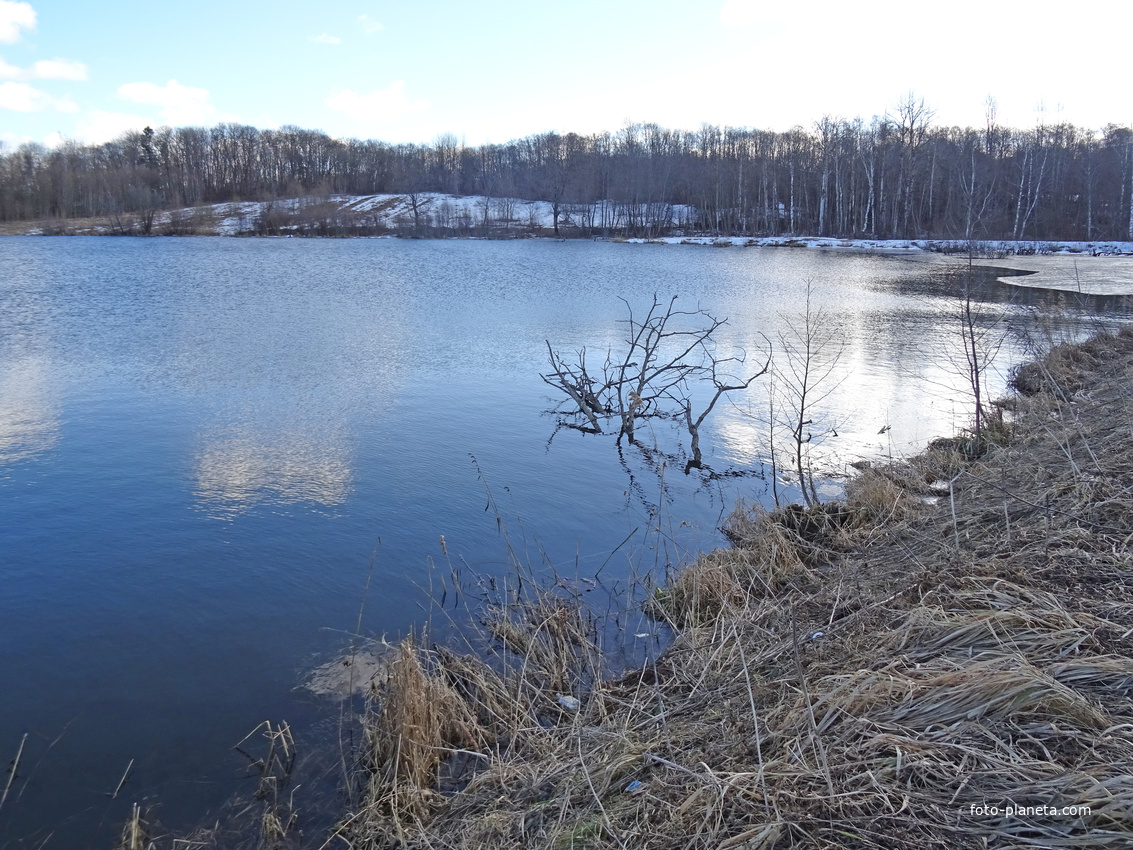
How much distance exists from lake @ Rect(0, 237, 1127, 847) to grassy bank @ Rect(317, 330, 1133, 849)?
1.10m

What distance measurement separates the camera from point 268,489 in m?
9.07

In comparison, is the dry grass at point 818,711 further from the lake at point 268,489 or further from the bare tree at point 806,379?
the bare tree at point 806,379

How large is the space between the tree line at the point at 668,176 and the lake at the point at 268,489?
111 feet

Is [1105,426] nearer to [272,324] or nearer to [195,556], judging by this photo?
[195,556]

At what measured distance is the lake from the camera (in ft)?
16.9

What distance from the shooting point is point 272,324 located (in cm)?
2069

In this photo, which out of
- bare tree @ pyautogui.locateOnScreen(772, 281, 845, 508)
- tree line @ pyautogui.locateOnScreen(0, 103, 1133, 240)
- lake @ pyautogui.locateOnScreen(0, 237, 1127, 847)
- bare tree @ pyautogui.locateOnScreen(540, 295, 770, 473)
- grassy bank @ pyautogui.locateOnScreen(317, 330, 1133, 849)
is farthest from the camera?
tree line @ pyautogui.locateOnScreen(0, 103, 1133, 240)

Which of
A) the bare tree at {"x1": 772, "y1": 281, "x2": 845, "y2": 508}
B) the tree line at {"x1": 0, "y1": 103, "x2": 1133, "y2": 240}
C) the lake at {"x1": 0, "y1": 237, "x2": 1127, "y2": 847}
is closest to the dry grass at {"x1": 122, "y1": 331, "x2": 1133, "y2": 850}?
the lake at {"x1": 0, "y1": 237, "x2": 1127, "y2": 847}

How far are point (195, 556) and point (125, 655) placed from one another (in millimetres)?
1666

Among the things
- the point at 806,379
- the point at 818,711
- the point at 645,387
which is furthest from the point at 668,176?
the point at 818,711

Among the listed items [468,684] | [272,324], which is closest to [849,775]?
[468,684]

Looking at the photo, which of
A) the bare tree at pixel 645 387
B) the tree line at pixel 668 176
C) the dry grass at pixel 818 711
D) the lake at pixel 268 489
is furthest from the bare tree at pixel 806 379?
the tree line at pixel 668 176

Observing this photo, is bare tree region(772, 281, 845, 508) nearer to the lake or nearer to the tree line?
the lake

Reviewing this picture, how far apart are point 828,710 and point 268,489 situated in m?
7.41
